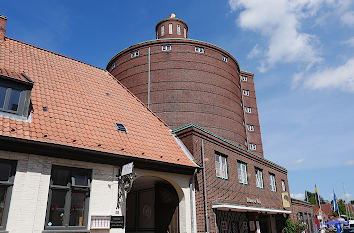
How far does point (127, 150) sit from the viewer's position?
10781mm

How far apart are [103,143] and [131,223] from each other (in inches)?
249

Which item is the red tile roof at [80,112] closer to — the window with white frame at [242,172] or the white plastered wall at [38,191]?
the white plastered wall at [38,191]

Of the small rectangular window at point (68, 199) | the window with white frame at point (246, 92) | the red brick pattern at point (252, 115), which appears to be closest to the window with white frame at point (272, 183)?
the small rectangular window at point (68, 199)

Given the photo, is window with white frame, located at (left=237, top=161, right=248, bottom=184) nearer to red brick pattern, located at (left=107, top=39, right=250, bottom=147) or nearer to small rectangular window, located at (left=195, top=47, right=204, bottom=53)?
red brick pattern, located at (left=107, top=39, right=250, bottom=147)

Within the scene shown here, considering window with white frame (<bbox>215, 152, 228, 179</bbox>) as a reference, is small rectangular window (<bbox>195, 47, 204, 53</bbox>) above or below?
above

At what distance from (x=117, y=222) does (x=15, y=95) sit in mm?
5436

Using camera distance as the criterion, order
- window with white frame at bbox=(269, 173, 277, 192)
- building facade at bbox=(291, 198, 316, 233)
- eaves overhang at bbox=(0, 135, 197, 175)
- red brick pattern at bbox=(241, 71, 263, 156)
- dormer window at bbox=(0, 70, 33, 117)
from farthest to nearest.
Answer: red brick pattern at bbox=(241, 71, 263, 156)
building facade at bbox=(291, 198, 316, 233)
window with white frame at bbox=(269, 173, 277, 192)
dormer window at bbox=(0, 70, 33, 117)
eaves overhang at bbox=(0, 135, 197, 175)

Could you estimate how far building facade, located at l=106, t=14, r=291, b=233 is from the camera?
46.3 feet

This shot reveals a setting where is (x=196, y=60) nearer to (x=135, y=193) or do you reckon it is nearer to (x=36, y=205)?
(x=135, y=193)

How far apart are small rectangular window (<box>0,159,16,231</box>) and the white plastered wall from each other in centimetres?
10

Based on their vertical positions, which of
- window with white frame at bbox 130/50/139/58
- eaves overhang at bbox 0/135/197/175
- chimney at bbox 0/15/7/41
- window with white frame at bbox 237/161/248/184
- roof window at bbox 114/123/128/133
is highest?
window with white frame at bbox 130/50/139/58

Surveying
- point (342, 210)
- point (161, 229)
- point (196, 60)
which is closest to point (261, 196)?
point (161, 229)

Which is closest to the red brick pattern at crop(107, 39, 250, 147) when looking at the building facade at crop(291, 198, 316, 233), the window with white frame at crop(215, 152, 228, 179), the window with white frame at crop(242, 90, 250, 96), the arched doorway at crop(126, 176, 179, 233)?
the building facade at crop(291, 198, 316, 233)

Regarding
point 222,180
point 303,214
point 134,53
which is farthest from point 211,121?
point 222,180
